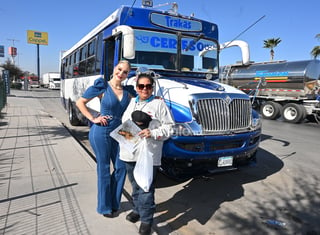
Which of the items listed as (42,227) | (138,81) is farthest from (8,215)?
(138,81)

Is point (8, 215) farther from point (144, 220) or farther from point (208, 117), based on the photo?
point (208, 117)

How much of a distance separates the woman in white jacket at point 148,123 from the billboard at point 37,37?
8293cm

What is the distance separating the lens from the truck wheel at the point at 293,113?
13.6 m

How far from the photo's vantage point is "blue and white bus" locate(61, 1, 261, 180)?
3732 millimetres

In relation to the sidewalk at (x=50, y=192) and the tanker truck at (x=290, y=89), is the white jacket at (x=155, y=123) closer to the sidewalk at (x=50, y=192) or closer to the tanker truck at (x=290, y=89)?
the sidewalk at (x=50, y=192)

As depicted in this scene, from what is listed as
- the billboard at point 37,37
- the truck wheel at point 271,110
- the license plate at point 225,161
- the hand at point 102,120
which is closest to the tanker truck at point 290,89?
the truck wheel at point 271,110

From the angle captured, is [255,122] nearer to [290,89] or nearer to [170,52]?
[170,52]

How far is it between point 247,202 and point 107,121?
268 centimetres

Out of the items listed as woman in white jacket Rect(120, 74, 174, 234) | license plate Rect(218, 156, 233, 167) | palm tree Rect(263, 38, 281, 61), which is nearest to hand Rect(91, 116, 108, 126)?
woman in white jacket Rect(120, 74, 174, 234)

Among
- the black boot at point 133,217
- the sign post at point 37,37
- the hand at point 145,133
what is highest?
the sign post at point 37,37

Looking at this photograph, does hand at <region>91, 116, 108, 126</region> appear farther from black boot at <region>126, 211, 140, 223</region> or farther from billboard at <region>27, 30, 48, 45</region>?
billboard at <region>27, 30, 48, 45</region>

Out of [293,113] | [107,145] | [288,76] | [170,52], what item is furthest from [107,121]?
[288,76]

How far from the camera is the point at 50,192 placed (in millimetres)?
3828

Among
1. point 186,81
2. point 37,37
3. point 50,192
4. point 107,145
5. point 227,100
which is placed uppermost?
point 37,37
